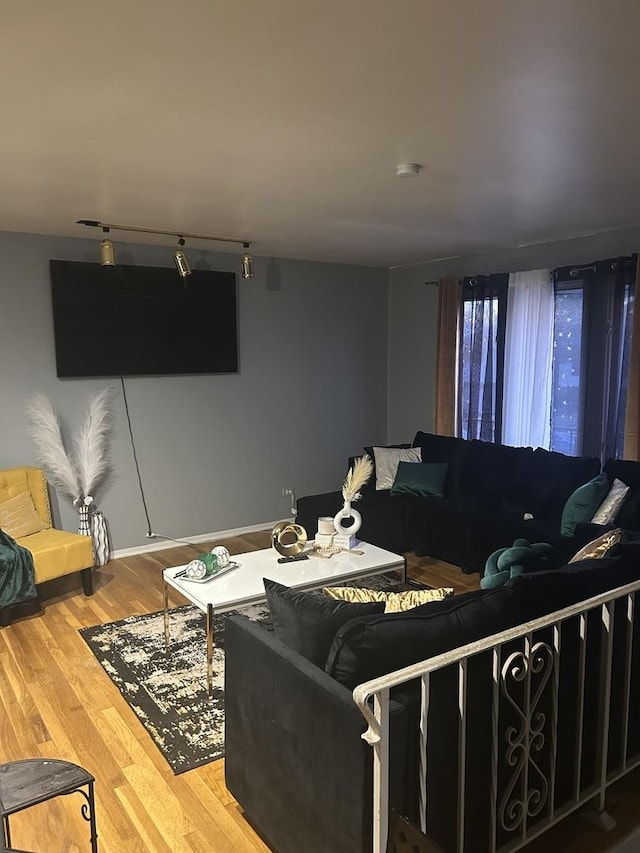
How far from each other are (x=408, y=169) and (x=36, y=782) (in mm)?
2698

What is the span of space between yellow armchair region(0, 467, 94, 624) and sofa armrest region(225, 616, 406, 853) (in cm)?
232

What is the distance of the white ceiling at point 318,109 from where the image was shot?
5.30 ft

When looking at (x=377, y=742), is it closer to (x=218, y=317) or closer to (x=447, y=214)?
(x=447, y=214)

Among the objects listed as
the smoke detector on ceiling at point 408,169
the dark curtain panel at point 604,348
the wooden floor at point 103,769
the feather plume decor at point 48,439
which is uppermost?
the smoke detector on ceiling at point 408,169

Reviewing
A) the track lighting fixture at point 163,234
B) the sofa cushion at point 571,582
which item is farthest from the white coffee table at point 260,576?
the track lighting fixture at point 163,234

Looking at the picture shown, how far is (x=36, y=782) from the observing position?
1.71 metres

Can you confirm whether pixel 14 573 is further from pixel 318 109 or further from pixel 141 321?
pixel 318 109

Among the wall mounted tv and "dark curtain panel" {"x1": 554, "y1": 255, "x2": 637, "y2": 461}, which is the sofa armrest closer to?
the wall mounted tv

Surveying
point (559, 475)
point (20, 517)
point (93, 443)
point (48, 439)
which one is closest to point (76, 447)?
point (93, 443)

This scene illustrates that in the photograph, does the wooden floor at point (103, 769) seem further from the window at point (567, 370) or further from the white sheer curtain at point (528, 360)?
the white sheer curtain at point (528, 360)

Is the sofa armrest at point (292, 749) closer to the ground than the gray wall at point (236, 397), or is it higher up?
closer to the ground

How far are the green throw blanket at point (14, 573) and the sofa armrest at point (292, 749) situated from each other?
7.22ft

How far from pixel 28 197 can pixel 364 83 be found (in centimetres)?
231

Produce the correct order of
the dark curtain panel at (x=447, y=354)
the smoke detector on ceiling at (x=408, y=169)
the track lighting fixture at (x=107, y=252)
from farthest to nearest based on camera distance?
the dark curtain panel at (x=447, y=354)
the track lighting fixture at (x=107, y=252)
the smoke detector on ceiling at (x=408, y=169)
